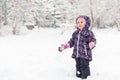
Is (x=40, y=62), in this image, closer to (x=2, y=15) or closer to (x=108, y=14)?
(x=2, y=15)

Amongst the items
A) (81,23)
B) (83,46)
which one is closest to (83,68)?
(83,46)

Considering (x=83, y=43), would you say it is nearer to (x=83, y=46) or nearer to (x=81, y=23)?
(x=83, y=46)

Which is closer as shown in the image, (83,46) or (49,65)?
(83,46)

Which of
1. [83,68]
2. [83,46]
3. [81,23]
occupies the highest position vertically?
[81,23]

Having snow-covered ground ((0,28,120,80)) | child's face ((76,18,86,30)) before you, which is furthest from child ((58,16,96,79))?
snow-covered ground ((0,28,120,80))

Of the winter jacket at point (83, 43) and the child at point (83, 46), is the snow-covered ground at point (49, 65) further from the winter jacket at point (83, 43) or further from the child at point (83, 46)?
the winter jacket at point (83, 43)

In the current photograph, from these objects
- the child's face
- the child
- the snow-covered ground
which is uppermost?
the child's face

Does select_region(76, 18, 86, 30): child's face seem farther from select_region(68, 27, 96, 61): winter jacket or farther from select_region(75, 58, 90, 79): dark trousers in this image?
select_region(75, 58, 90, 79): dark trousers

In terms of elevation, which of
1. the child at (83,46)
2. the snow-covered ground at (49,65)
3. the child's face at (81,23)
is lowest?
the snow-covered ground at (49,65)

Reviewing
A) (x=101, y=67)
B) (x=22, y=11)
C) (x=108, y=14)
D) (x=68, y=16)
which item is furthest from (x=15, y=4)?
(x=101, y=67)

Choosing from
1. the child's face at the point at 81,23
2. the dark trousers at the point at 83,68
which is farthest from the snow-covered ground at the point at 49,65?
the child's face at the point at 81,23

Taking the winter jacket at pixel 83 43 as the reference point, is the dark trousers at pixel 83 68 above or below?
below

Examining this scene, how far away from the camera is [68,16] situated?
2653cm

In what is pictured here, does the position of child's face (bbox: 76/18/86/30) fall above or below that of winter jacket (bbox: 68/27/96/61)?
above
